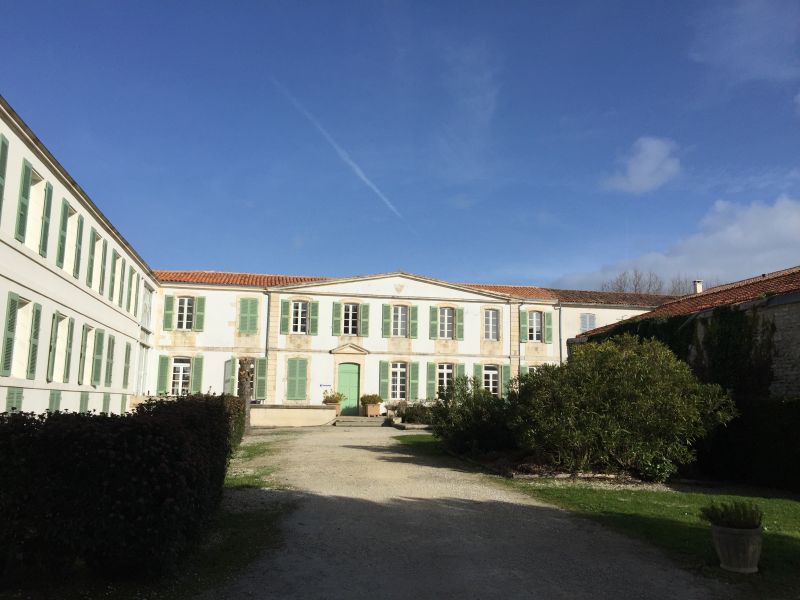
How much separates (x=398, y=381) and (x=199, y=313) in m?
9.74

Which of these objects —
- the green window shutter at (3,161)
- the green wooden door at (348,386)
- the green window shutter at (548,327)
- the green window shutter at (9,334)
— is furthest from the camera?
the green window shutter at (548,327)

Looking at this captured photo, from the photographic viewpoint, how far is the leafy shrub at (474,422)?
13430 millimetres

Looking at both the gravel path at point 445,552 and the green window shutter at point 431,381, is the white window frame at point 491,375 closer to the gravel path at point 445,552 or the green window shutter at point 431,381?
the green window shutter at point 431,381

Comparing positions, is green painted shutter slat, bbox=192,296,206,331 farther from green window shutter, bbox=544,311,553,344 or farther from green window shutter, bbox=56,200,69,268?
green window shutter, bbox=544,311,553,344

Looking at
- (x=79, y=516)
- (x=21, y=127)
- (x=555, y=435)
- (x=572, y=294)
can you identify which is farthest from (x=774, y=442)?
(x=572, y=294)

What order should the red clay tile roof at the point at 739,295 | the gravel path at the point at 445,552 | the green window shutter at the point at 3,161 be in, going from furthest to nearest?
the red clay tile roof at the point at 739,295
the green window shutter at the point at 3,161
the gravel path at the point at 445,552

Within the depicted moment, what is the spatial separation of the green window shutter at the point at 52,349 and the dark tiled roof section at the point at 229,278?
14.1 metres

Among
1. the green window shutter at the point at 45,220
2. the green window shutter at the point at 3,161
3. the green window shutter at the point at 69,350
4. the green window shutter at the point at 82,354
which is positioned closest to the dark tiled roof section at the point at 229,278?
the green window shutter at the point at 82,354

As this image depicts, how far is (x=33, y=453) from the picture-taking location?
4395 millimetres

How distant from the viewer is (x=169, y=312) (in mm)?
29125

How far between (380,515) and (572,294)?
27.9 m

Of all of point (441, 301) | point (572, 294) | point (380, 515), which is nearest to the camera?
point (380, 515)

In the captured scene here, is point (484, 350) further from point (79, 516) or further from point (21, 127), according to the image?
point (79, 516)

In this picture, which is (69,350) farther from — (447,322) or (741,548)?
(447,322)
